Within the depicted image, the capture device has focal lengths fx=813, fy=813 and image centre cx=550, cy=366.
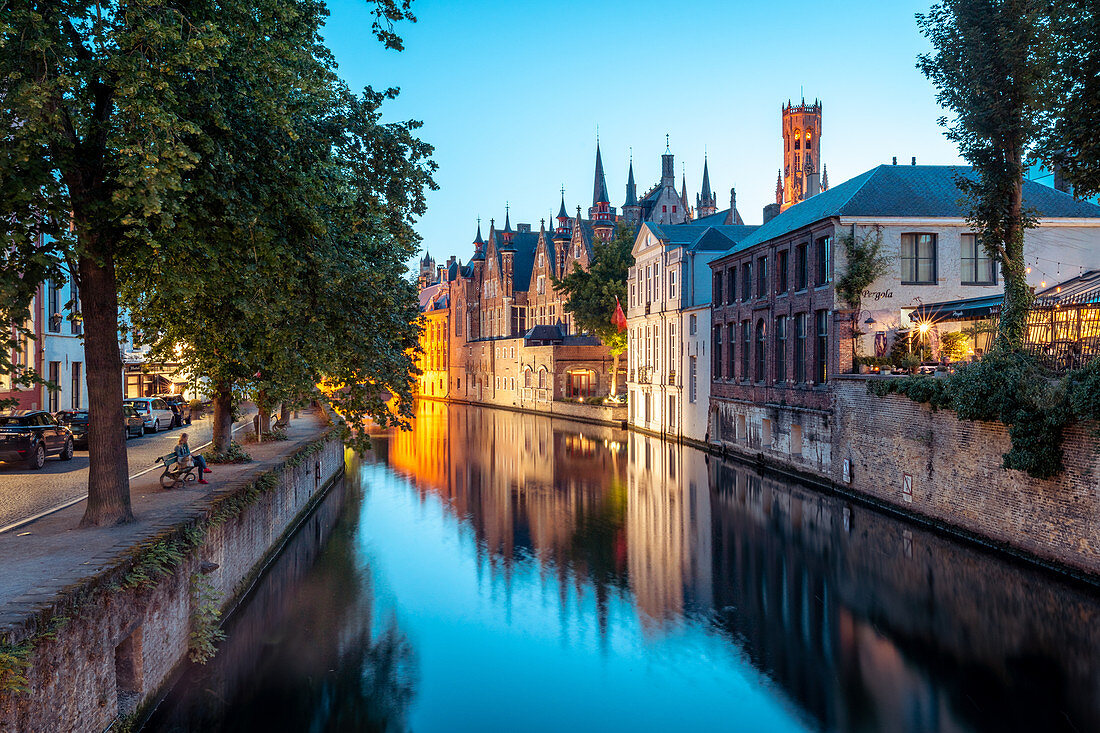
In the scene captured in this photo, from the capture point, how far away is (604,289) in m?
59.2

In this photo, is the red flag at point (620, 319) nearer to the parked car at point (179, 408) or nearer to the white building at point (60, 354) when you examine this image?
the parked car at point (179, 408)

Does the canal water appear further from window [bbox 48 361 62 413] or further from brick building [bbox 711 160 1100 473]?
window [bbox 48 361 62 413]

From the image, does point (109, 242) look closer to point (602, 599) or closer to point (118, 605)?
point (118, 605)

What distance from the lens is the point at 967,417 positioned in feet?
63.5

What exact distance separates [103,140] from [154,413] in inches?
1138

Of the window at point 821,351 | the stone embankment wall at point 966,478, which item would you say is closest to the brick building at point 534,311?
the window at point 821,351

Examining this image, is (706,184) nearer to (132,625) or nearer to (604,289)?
(604,289)

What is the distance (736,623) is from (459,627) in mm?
5124

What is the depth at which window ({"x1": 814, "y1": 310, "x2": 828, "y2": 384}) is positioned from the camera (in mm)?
30266

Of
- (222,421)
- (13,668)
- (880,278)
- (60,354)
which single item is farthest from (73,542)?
(60,354)

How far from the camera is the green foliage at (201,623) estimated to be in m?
11.9

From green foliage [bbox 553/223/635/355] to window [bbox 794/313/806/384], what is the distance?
26866mm

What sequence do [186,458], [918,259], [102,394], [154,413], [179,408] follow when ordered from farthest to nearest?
1. [179,408]
2. [154,413]
3. [918,259]
4. [186,458]
5. [102,394]

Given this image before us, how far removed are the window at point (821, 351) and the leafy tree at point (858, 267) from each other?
4.51 ft
